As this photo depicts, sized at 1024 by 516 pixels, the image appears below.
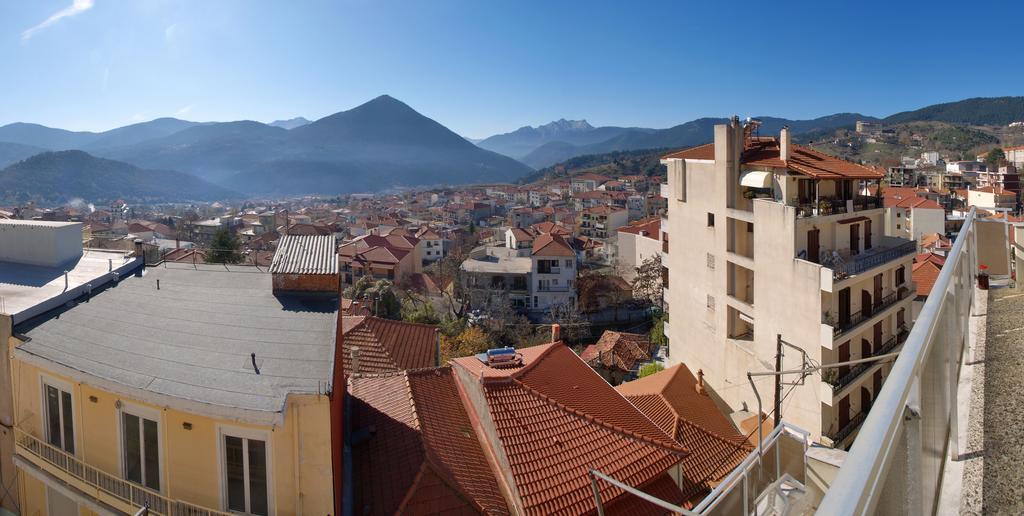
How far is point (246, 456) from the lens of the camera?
575cm

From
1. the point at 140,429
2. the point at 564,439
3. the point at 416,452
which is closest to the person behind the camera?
the point at 140,429

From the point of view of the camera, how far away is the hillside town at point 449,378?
5.86m

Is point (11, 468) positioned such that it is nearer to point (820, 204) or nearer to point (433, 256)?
point (820, 204)

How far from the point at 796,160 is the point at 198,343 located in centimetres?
1606

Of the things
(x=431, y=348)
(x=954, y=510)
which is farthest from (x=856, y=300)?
(x=954, y=510)

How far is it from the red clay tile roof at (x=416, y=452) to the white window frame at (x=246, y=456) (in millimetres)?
1339

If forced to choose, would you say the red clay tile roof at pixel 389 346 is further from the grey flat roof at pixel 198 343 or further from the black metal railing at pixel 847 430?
the black metal railing at pixel 847 430

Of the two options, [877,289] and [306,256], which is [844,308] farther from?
[306,256]

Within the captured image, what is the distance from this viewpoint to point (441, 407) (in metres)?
9.77

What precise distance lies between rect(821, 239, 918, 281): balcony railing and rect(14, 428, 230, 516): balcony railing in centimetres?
1454

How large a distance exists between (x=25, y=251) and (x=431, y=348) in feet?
25.3

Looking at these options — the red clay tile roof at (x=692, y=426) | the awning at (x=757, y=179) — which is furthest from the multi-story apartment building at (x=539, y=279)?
the red clay tile roof at (x=692, y=426)

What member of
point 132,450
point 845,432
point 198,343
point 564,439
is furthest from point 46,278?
point 845,432

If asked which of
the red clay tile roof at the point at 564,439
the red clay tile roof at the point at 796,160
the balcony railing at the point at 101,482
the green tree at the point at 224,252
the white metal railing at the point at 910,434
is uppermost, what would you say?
the red clay tile roof at the point at 796,160
